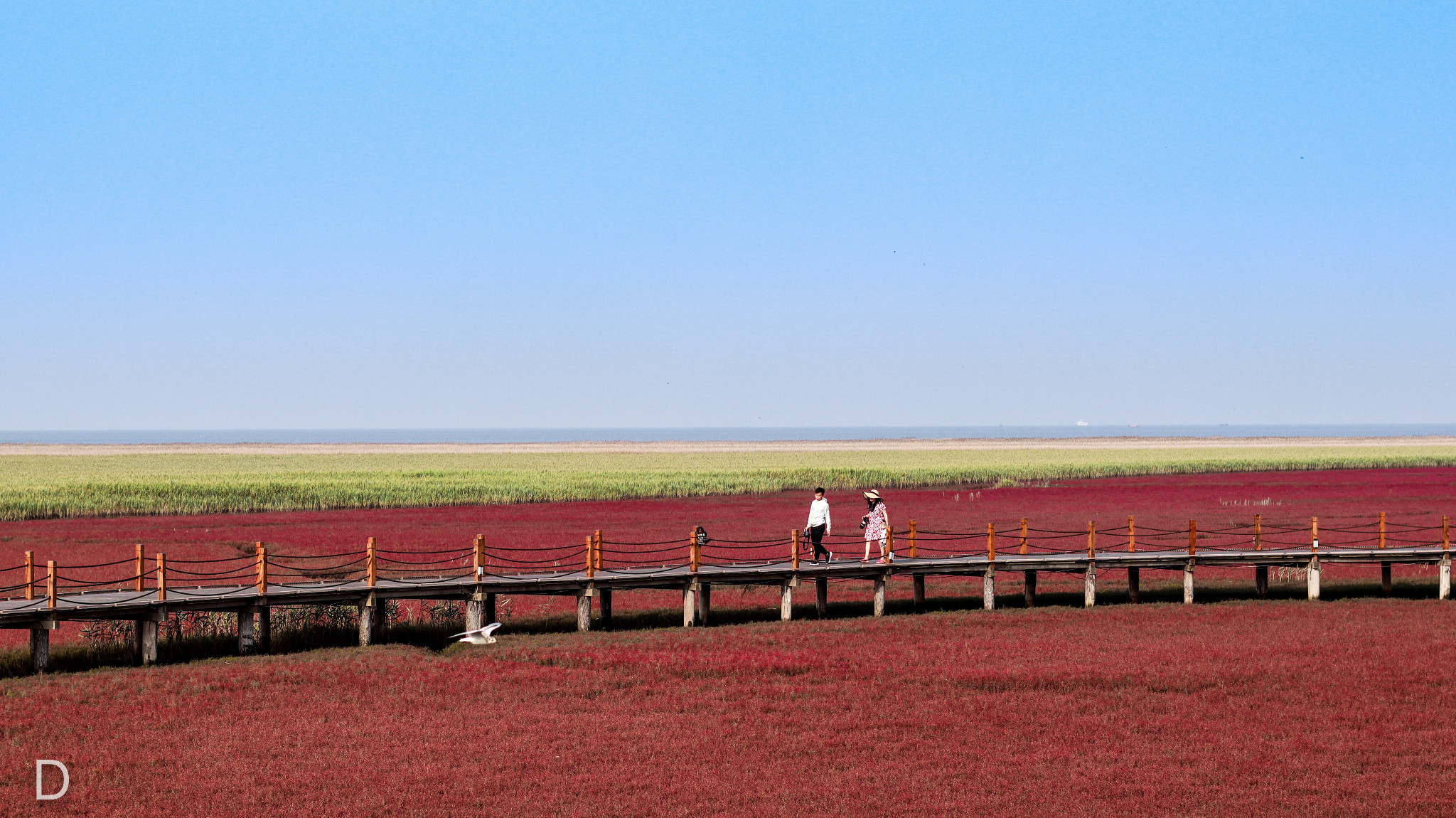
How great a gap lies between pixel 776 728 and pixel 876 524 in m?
11.0

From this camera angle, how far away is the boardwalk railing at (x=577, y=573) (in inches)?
832

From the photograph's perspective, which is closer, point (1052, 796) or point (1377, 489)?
point (1052, 796)

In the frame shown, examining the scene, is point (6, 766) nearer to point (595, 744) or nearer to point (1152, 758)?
point (595, 744)

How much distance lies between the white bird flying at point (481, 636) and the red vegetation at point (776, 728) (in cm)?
57

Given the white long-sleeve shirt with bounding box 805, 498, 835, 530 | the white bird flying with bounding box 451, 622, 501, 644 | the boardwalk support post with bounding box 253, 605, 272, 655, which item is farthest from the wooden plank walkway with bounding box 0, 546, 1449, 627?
the white bird flying with bounding box 451, 622, 501, 644

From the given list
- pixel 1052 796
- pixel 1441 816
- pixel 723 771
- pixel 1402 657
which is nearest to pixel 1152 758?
pixel 1052 796

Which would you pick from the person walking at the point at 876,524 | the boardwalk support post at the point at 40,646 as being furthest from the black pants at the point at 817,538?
the boardwalk support post at the point at 40,646

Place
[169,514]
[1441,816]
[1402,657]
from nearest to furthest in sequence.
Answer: [1441,816]
[1402,657]
[169,514]

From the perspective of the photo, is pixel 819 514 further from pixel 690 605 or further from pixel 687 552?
pixel 687 552

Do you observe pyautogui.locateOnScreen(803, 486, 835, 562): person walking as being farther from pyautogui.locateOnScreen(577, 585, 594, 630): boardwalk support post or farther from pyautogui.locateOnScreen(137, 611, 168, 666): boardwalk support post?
pyautogui.locateOnScreen(137, 611, 168, 666): boardwalk support post

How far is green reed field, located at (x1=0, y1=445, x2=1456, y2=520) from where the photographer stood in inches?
2312

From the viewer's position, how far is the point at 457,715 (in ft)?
55.0

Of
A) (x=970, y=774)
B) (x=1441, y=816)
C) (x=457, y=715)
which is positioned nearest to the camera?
(x=1441, y=816)

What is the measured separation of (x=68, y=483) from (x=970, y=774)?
63.0 m
